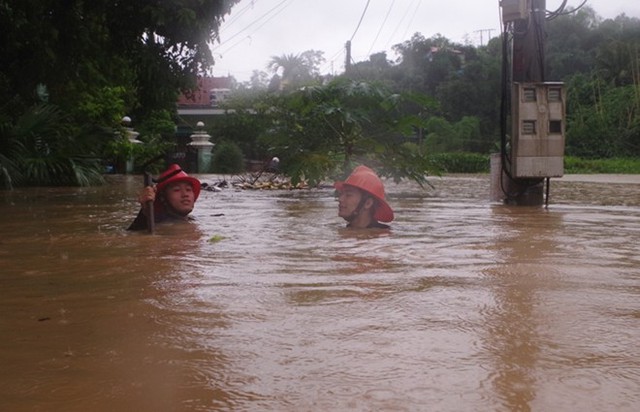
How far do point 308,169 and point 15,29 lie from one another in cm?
439

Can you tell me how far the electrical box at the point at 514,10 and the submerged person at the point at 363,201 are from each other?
3.51 metres

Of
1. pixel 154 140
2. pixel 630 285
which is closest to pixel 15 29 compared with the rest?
pixel 630 285

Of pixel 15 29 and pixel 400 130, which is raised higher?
pixel 15 29

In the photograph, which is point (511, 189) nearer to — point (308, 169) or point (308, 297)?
point (308, 169)

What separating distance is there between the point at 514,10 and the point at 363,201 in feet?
12.2

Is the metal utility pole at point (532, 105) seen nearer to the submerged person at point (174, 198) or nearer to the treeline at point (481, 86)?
the treeline at point (481, 86)

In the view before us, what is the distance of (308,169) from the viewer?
37.8 feet

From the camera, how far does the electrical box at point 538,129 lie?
9.46 meters

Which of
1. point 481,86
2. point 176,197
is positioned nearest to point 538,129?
point 176,197

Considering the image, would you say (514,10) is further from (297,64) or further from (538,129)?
(297,64)

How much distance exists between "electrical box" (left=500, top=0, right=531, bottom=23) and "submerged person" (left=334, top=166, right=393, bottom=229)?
3513 millimetres

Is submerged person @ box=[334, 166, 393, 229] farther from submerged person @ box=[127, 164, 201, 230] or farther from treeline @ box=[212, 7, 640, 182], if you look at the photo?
treeline @ box=[212, 7, 640, 182]

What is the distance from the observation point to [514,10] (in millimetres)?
9164

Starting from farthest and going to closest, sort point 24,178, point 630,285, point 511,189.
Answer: point 24,178, point 511,189, point 630,285
